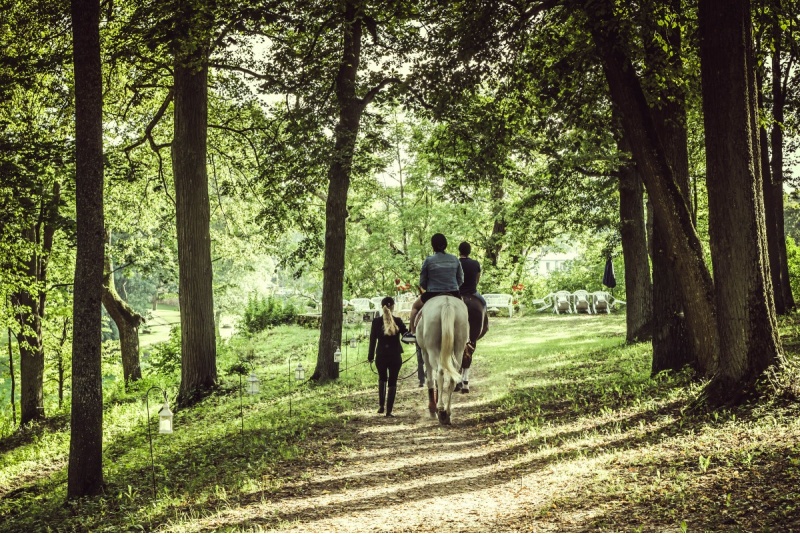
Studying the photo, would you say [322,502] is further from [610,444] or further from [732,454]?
[732,454]

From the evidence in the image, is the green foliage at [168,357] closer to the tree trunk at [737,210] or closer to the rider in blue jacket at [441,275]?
the rider in blue jacket at [441,275]

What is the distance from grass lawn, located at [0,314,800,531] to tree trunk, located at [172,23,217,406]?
4.63 ft

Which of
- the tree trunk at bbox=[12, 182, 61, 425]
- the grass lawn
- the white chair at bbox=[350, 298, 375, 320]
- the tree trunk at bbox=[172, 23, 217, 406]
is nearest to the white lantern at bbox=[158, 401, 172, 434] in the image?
the grass lawn

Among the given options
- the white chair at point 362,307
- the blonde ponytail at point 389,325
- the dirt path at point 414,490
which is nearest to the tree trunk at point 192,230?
the blonde ponytail at point 389,325

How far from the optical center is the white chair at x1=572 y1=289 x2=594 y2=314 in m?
35.5

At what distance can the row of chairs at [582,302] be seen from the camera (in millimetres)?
35094

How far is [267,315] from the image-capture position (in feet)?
115

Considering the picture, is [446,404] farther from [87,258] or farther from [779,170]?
[779,170]

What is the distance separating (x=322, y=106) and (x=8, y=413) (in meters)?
16.8

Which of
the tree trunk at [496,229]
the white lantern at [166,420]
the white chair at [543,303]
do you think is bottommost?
the white lantern at [166,420]

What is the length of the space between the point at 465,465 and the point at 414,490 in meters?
1.09

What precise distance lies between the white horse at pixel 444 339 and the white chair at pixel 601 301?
26.6 metres

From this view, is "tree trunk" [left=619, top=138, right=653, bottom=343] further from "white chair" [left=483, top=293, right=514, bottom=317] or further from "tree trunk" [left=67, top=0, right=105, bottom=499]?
"white chair" [left=483, top=293, right=514, bottom=317]

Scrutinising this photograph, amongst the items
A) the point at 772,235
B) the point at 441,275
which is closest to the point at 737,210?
the point at 441,275
